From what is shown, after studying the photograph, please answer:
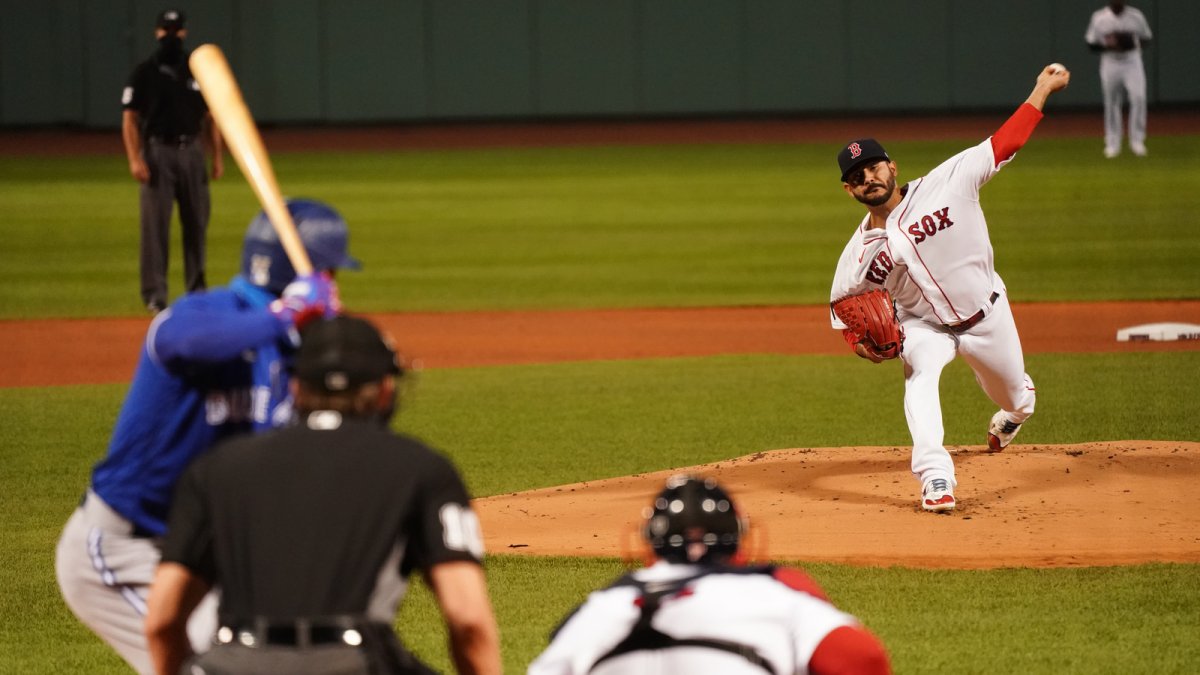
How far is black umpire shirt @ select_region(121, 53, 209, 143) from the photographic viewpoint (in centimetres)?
1389

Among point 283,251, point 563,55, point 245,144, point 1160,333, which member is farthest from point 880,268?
point 563,55

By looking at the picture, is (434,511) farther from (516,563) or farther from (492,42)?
(492,42)

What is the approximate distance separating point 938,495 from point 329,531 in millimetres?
5008

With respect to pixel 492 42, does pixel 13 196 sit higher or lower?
lower

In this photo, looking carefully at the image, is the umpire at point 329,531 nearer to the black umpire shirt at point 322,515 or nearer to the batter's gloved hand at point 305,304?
the black umpire shirt at point 322,515

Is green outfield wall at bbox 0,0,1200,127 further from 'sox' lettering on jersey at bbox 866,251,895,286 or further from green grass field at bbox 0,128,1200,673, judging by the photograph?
'sox' lettering on jersey at bbox 866,251,895,286

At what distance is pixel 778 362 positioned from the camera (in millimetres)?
13172

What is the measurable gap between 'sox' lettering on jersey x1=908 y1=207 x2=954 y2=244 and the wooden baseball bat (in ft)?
13.1

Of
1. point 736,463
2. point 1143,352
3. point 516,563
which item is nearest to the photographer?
point 516,563

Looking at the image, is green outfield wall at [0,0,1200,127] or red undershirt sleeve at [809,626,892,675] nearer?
red undershirt sleeve at [809,626,892,675]

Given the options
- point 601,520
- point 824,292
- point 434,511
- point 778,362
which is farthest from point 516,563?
point 824,292

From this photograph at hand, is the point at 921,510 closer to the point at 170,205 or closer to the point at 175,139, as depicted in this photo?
the point at 175,139

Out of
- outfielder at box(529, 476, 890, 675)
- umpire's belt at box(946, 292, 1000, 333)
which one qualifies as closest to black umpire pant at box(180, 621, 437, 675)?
outfielder at box(529, 476, 890, 675)

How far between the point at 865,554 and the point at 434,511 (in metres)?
4.23
